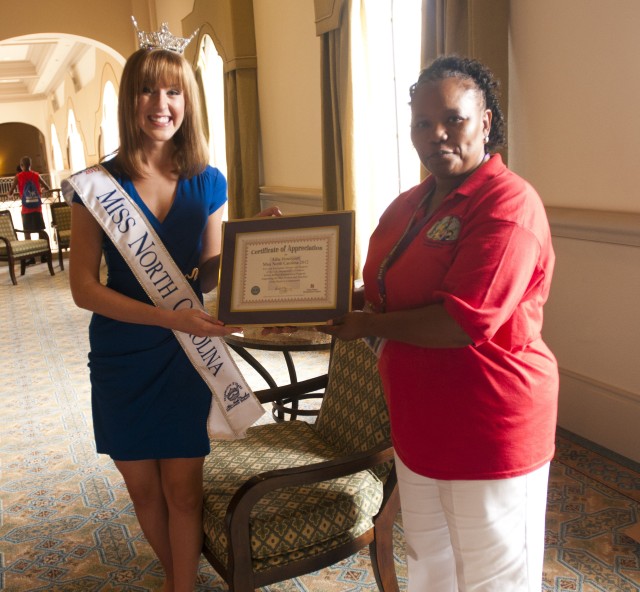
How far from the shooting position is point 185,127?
1844mm

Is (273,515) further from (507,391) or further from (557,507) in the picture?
(557,507)

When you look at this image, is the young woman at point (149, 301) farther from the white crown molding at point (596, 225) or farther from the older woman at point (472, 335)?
the white crown molding at point (596, 225)

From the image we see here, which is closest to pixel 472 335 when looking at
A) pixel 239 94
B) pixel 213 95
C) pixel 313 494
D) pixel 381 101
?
pixel 313 494

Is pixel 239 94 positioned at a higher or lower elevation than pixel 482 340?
higher

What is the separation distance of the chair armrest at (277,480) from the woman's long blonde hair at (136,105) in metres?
0.84

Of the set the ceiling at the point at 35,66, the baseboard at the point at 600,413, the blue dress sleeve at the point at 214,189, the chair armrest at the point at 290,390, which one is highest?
the ceiling at the point at 35,66

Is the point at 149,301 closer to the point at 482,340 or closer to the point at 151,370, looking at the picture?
the point at 151,370

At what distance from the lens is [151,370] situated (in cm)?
183

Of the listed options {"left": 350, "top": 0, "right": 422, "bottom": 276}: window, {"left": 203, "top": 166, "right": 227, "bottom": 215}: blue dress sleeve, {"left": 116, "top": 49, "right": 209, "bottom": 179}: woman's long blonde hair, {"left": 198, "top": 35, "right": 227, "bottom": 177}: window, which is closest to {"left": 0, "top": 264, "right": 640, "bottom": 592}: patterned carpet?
{"left": 203, "top": 166, "right": 227, "bottom": 215}: blue dress sleeve

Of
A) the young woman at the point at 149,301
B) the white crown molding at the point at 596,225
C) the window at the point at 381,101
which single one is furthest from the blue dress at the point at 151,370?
the window at the point at 381,101

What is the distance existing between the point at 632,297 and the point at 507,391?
185 centimetres

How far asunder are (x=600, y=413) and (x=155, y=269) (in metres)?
2.28

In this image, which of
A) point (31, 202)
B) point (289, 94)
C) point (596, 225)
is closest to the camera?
point (596, 225)

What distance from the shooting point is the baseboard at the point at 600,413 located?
9.82 ft
